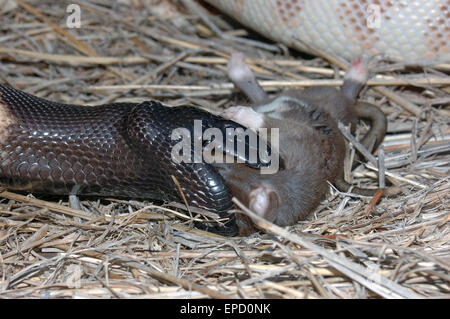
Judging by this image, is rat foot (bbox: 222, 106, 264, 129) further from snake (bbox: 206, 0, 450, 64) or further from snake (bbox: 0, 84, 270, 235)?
snake (bbox: 206, 0, 450, 64)

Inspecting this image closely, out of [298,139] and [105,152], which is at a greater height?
[298,139]

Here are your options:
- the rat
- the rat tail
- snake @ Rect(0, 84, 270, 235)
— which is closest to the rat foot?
the rat

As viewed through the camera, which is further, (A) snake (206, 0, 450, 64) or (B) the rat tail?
(A) snake (206, 0, 450, 64)

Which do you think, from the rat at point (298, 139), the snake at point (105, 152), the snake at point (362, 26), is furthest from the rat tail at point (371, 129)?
the snake at point (105, 152)

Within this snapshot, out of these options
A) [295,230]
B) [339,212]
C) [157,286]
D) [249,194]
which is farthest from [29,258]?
[339,212]

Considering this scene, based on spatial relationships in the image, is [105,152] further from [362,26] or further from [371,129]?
[362,26]

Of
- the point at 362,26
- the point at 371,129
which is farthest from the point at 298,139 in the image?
the point at 362,26
